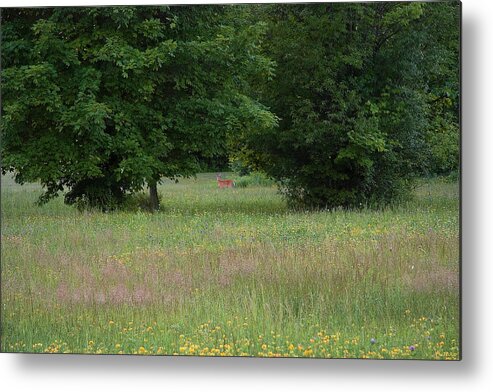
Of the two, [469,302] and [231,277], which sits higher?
[231,277]

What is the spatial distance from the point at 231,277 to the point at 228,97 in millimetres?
1402

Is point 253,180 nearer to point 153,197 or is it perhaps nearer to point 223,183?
point 223,183

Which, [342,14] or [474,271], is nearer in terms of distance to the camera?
[474,271]

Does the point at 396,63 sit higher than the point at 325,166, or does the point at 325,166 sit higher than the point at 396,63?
the point at 396,63

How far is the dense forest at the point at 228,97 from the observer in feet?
24.6

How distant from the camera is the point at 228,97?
777cm

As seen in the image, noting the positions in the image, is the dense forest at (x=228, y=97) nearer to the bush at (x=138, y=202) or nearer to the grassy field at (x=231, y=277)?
the bush at (x=138, y=202)

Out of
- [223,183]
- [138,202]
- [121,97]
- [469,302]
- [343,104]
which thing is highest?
[121,97]

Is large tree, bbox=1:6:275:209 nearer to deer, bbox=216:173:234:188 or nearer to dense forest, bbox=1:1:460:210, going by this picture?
dense forest, bbox=1:1:460:210

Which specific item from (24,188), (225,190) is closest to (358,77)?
(225,190)

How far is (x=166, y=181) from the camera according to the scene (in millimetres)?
7738

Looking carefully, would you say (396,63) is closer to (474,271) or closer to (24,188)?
(474,271)

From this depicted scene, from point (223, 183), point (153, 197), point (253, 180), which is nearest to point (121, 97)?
point (153, 197)

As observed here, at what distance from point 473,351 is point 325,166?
1.75 metres
